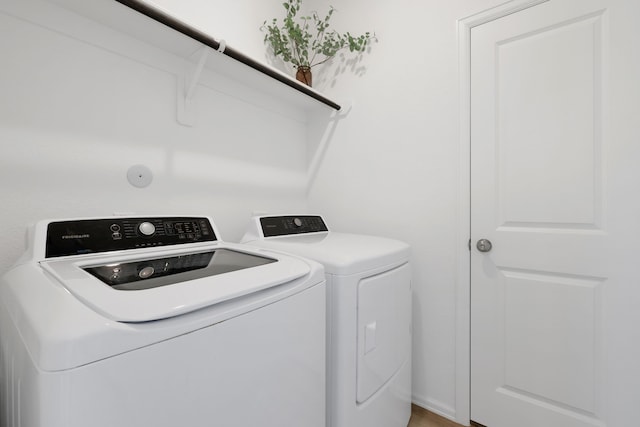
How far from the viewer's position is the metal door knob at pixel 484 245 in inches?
55.4

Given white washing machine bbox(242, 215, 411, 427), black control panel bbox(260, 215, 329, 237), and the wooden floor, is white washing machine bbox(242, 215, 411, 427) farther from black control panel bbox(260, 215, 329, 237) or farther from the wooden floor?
the wooden floor

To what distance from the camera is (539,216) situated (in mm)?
1291

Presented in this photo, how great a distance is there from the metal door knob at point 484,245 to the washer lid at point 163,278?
1018 millimetres

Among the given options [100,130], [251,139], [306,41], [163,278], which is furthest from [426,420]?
[306,41]

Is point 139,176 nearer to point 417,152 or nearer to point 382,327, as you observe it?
point 382,327

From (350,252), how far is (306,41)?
4.96ft

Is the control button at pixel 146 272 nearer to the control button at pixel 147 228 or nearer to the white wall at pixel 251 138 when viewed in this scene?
the control button at pixel 147 228

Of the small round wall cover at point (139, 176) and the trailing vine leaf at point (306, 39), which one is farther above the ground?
the trailing vine leaf at point (306, 39)

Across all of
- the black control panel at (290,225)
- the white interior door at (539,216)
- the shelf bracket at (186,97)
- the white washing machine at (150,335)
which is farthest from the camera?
the black control panel at (290,225)

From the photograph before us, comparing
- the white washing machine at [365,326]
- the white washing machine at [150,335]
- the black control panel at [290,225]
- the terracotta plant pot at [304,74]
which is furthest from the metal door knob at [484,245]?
the terracotta plant pot at [304,74]

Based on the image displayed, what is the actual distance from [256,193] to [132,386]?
135 centimetres

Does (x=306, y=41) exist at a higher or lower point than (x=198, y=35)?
higher

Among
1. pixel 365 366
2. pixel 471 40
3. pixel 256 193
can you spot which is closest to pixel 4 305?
pixel 365 366

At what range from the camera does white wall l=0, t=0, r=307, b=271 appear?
94 centimetres
